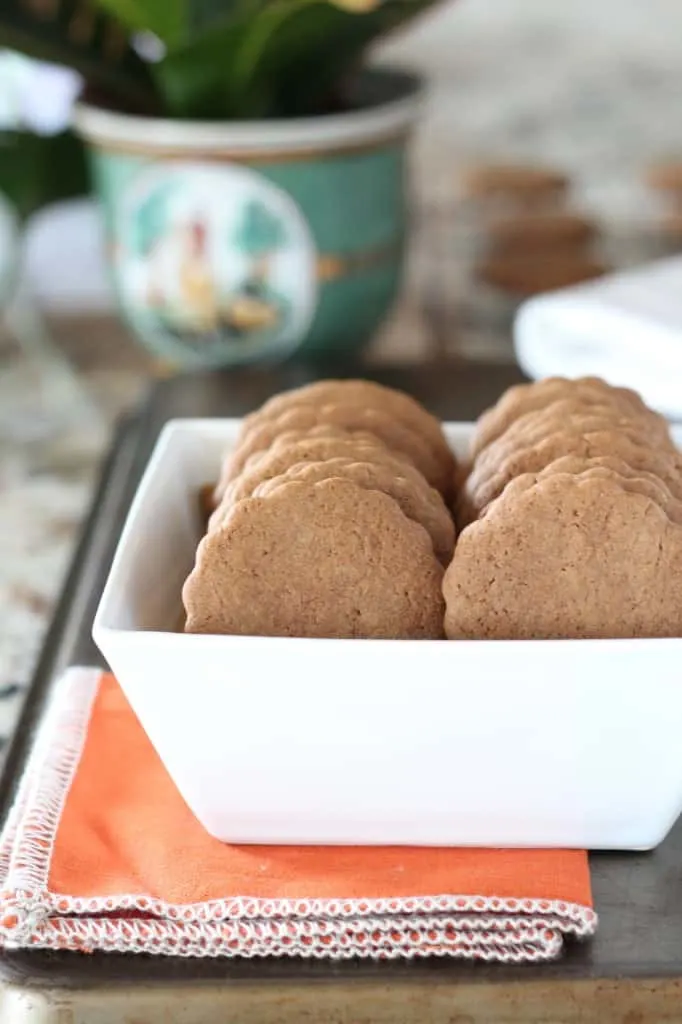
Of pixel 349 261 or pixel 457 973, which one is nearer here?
pixel 457 973

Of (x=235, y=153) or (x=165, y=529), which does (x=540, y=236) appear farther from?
(x=165, y=529)

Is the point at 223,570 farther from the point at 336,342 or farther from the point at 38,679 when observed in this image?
the point at 336,342

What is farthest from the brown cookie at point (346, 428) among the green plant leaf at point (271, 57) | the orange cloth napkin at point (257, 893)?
the green plant leaf at point (271, 57)

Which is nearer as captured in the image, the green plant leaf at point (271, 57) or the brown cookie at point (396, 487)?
the brown cookie at point (396, 487)

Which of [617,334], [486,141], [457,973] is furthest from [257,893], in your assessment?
[486,141]

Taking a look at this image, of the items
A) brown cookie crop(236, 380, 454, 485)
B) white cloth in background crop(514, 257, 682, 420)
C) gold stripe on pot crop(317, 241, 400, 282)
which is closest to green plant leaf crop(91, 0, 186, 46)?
gold stripe on pot crop(317, 241, 400, 282)

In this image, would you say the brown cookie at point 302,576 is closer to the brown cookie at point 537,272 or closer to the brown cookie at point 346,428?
the brown cookie at point 346,428

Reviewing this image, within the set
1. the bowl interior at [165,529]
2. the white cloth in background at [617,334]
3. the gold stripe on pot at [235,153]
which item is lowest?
the white cloth in background at [617,334]
